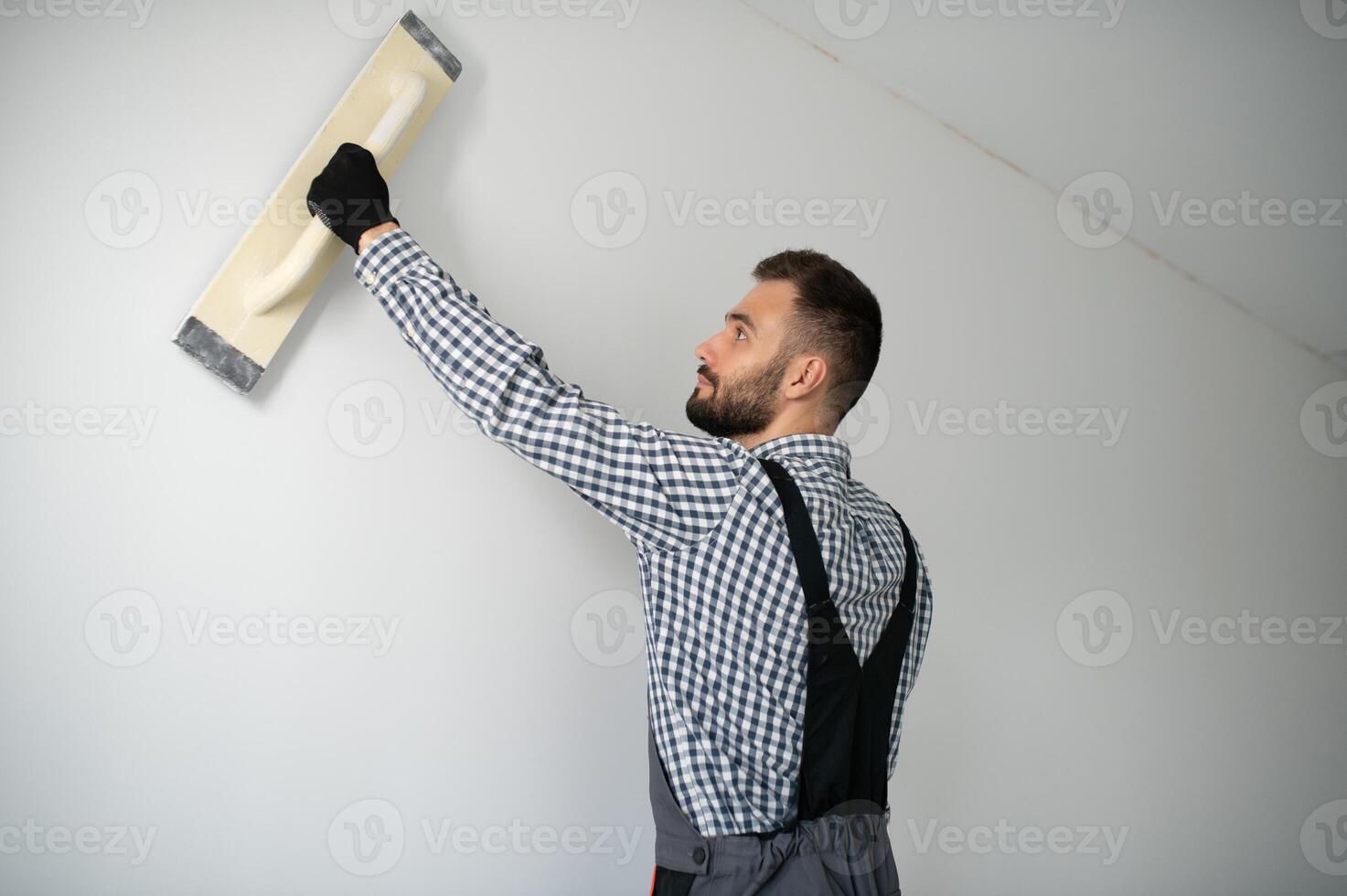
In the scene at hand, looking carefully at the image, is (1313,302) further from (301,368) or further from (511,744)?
(301,368)

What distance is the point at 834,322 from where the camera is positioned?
4.68 feet

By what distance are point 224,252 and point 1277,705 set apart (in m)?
2.13

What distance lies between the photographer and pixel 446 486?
1.59 meters

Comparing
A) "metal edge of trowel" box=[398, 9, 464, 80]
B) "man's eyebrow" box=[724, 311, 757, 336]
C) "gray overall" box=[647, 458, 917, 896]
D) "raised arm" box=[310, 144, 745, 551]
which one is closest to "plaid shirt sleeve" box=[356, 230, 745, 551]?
"raised arm" box=[310, 144, 745, 551]

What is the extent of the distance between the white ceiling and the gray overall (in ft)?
3.02

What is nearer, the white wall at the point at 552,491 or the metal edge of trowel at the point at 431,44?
the white wall at the point at 552,491

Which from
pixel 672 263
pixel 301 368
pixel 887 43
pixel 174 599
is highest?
pixel 887 43

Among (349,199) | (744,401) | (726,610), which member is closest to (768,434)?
(744,401)

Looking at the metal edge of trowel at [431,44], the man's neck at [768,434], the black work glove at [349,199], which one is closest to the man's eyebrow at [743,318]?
the man's neck at [768,434]

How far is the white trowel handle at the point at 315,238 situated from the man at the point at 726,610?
12cm

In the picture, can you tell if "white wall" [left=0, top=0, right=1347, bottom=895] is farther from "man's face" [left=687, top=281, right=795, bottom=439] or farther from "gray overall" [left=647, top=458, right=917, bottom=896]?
"gray overall" [left=647, top=458, right=917, bottom=896]

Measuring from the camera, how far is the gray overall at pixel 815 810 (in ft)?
4.01

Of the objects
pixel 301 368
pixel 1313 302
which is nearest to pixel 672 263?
pixel 301 368

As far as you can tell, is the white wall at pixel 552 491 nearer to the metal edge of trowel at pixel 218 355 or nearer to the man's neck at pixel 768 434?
the metal edge of trowel at pixel 218 355
